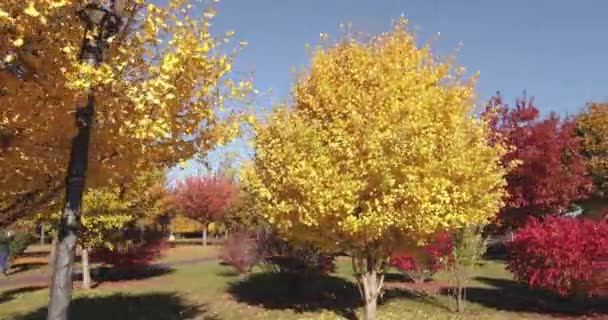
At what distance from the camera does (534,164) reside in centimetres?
2106

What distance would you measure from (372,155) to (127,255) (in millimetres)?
16694

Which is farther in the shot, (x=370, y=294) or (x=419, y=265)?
(x=419, y=265)

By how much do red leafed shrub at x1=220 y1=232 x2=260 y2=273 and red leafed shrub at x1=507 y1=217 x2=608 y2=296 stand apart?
11.5 metres

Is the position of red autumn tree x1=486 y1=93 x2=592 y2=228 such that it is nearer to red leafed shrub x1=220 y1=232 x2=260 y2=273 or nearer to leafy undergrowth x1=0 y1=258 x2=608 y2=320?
leafy undergrowth x1=0 y1=258 x2=608 y2=320

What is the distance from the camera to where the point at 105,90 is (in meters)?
6.63

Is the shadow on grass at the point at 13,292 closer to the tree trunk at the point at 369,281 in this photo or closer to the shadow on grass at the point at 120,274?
the shadow on grass at the point at 120,274

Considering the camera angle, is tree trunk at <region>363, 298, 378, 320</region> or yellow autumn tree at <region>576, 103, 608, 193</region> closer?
tree trunk at <region>363, 298, 378, 320</region>

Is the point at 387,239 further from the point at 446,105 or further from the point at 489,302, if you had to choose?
the point at 489,302

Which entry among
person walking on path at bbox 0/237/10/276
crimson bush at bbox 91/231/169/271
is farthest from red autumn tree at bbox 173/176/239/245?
crimson bush at bbox 91/231/169/271

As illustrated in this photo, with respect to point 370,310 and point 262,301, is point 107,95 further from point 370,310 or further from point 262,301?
point 262,301

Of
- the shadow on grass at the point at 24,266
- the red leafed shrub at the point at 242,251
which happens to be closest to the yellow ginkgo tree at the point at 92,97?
the red leafed shrub at the point at 242,251

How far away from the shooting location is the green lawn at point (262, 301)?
1614cm

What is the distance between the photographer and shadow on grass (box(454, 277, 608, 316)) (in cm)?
1703

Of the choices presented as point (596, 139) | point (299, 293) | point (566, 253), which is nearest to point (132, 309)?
point (299, 293)
